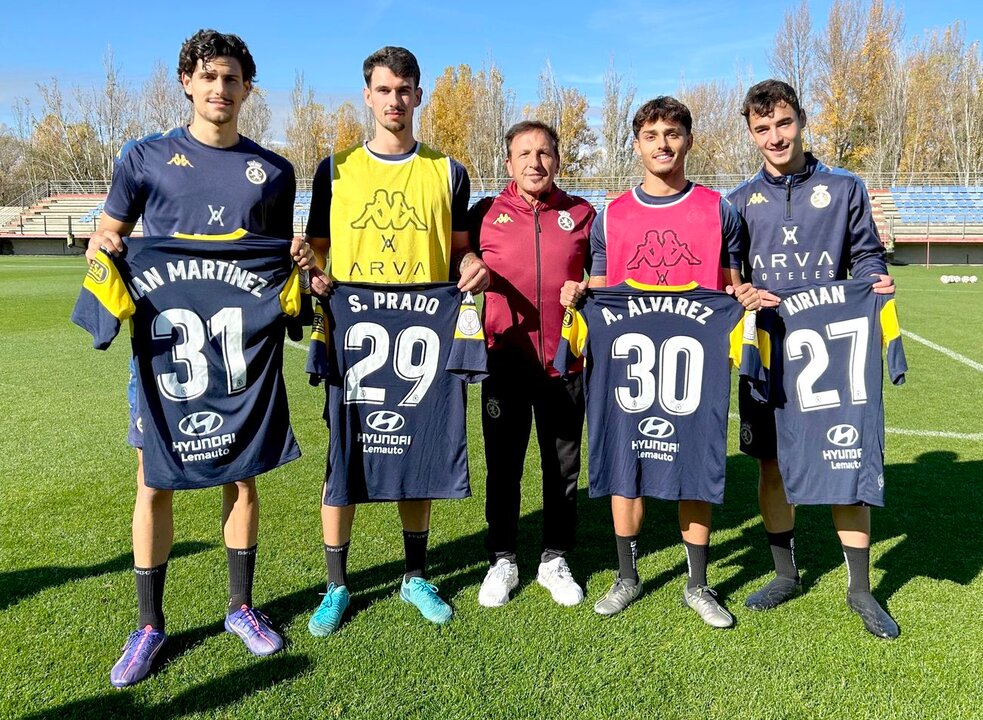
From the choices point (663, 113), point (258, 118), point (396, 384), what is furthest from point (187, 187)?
point (258, 118)

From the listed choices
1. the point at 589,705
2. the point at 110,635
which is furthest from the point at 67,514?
the point at 589,705

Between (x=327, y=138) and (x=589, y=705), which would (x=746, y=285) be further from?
(x=327, y=138)

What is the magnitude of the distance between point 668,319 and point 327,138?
6039 cm

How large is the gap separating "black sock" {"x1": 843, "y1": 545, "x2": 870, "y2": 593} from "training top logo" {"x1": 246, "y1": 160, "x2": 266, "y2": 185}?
10.7 feet

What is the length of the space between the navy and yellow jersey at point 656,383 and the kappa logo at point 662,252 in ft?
0.56

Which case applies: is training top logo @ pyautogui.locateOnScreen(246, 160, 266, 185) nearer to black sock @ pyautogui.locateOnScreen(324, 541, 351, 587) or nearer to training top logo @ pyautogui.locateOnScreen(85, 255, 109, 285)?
training top logo @ pyautogui.locateOnScreen(85, 255, 109, 285)

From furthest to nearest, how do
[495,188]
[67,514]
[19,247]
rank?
1. [495,188]
2. [19,247]
3. [67,514]

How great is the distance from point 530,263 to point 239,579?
79.9 inches

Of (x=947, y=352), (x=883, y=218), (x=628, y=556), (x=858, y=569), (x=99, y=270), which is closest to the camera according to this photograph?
(x=99, y=270)

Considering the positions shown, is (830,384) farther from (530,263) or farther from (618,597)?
(530,263)

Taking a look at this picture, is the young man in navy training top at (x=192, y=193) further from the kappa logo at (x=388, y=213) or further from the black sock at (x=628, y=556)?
the black sock at (x=628, y=556)

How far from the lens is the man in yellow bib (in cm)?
348

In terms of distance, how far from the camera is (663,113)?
3.43 m

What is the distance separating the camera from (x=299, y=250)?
324 cm
